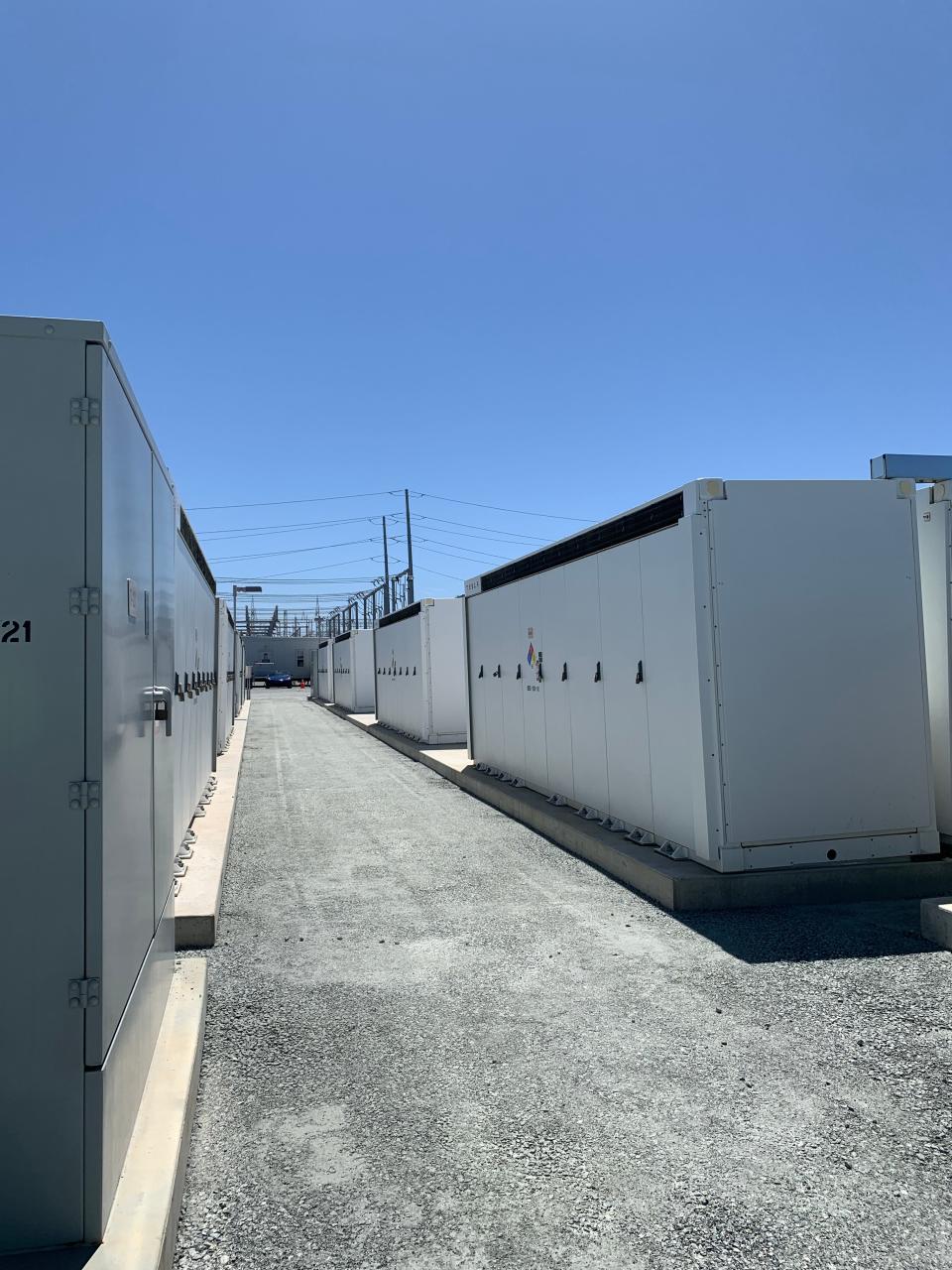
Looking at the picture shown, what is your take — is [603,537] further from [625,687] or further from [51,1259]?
[51,1259]

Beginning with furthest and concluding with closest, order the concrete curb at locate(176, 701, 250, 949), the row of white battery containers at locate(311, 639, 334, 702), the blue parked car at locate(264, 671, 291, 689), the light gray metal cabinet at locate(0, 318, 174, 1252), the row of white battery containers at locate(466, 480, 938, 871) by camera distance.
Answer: the blue parked car at locate(264, 671, 291, 689)
the row of white battery containers at locate(311, 639, 334, 702)
the row of white battery containers at locate(466, 480, 938, 871)
the concrete curb at locate(176, 701, 250, 949)
the light gray metal cabinet at locate(0, 318, 174, 1252)

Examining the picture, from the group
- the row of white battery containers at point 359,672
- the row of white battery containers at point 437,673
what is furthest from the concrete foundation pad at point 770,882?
the row of white battery containers at point 359,672

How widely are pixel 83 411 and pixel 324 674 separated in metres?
39.4

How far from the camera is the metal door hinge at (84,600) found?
89.7 inches

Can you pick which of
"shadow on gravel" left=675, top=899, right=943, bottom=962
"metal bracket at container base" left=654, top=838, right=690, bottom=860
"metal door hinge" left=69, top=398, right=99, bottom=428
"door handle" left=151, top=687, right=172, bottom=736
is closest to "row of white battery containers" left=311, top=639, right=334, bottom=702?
"metal bracket at container base" left=654, top=838, right=690, bottom=860

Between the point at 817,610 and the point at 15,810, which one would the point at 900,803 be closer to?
the point at 817,610

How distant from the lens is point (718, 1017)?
411 centimetres

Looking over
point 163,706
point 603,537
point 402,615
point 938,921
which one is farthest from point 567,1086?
point 402,615

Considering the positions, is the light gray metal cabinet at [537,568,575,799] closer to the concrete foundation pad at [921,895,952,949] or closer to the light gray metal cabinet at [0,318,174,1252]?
the concrete foundation pad at [921,895,952,949]

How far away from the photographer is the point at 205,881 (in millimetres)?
5992

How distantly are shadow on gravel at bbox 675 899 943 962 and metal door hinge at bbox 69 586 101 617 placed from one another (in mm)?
3974

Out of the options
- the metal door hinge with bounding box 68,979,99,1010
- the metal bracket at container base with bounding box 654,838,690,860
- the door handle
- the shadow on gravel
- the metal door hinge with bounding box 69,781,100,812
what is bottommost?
the shadow on gravel

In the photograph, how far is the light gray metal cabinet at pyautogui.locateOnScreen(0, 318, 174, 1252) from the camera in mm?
2215

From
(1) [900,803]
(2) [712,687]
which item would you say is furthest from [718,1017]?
(1) [900,803]
